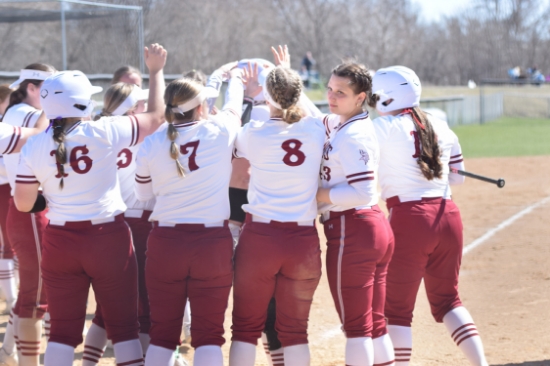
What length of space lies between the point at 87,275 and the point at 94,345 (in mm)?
646

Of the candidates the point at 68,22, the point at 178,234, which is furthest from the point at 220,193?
the point at 68,22

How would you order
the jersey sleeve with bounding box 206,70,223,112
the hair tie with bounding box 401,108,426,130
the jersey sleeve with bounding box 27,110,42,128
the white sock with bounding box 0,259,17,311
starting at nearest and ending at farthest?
the jersey sleeve with bounding box 206,70,223,112
the hair tie with bounding box 401,108,426,130
the jersey sleeve with bounding box 27,110,42,128
the white sock with bounding box 0,259,17,311

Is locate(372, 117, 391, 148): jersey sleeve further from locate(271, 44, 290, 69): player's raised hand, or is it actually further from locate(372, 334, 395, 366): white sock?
locate(372, 334, 395, 366): white sock

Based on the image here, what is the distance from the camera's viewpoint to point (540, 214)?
442 inches

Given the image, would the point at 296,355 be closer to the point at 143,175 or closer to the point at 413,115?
the point at 143,175

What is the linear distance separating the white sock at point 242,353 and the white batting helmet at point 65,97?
5.21 ft

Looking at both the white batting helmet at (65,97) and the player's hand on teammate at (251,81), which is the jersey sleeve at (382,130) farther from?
the white batting helmet at (65,97)

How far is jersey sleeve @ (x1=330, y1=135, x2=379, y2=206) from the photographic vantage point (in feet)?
12.8

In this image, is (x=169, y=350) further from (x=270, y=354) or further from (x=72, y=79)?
(x=72, y=79)

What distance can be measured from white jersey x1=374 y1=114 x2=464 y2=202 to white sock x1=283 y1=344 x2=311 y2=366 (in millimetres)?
1141

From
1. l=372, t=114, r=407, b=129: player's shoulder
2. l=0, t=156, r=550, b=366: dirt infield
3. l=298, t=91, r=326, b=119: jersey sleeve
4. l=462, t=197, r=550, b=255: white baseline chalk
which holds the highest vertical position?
l=298, t=91, r=326, b=119: jersey sleeve

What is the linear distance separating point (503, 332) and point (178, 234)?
3.41 m

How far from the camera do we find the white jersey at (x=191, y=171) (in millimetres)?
3955

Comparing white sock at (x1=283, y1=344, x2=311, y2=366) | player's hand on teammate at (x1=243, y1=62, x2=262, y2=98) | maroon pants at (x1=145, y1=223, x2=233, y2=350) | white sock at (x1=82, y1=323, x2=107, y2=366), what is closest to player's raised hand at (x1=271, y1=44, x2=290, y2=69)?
player's hand on teammate at (x1=243, y1=62, x2=262, y2=98)
